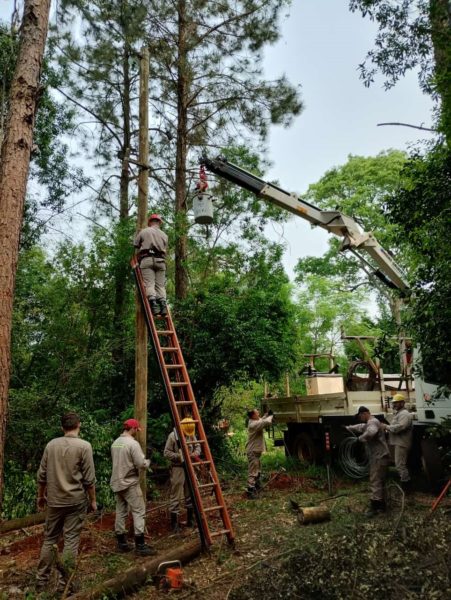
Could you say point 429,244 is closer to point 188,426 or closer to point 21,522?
point 188,426

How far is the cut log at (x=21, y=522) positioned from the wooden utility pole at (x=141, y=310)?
2.44 m

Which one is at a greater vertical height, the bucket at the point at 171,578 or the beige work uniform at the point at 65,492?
the beige work uniform at the point at 65,492

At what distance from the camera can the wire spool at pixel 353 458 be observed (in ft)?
32.8

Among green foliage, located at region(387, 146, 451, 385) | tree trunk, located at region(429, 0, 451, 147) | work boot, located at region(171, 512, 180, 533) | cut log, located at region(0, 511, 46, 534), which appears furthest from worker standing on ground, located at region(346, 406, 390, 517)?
cut log, located at region(0, 511, 46, 534)

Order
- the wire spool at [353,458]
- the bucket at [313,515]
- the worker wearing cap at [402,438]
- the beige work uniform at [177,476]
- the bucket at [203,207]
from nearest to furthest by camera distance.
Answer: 1. the bucket at [313,515]
2. the beige work uniform at [177,476]
3. the worker wearing cap at [402,438]
4. the bucket at [203,207]
5. the wire spool at [353,458]

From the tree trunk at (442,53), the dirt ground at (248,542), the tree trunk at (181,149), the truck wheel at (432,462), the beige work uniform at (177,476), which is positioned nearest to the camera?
the dirt ground at (248,542)

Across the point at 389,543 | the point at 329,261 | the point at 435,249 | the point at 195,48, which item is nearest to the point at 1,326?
the point at 389,543

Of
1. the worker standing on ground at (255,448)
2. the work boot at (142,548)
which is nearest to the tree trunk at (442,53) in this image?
the worker standing on ground at (255,448)

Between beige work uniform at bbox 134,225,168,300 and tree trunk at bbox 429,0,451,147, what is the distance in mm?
4359

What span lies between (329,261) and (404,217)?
71.9 ft

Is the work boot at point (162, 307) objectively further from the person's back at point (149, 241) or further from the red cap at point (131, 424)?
the red cap at point (131, 424)

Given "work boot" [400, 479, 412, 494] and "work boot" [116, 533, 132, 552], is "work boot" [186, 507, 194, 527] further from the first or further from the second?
"work boot" [400, 479, 412, 494]

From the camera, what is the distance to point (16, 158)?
21.8 ft

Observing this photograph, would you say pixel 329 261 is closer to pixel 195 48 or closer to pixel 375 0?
pixel 195 48
